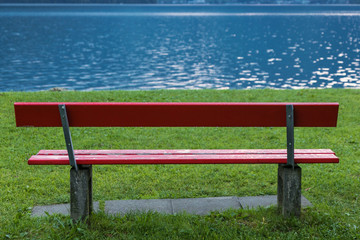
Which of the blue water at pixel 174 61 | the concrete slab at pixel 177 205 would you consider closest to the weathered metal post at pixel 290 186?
the concrete slab at pixel 177 205

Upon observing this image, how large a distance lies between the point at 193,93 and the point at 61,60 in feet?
84.3

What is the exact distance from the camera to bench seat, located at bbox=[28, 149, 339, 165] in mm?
3861

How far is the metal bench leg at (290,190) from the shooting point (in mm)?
3945

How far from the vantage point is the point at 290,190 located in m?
3.98

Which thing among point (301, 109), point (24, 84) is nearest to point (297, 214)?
point (301, 109)

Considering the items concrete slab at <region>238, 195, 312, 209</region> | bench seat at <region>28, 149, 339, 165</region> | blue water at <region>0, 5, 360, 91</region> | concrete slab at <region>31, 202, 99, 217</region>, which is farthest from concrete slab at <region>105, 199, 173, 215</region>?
blue water at <region>0, 5, 360, 91</region>

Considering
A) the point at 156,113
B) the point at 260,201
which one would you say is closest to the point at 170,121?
the point at 156,113

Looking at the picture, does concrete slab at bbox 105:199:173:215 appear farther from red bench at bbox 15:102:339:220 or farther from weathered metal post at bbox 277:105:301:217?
weathered metal post at bbox 277:105:301:217

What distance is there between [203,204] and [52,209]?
1.43 m

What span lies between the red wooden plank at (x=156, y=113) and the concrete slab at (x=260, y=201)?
1.12 meters

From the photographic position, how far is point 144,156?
13.0ft

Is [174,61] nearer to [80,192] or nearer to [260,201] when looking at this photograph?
[260,201]

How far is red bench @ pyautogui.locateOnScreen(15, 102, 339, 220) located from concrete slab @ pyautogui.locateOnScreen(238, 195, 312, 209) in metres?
0.49

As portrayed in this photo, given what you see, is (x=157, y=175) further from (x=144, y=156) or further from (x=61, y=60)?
(x=61, y=60)
